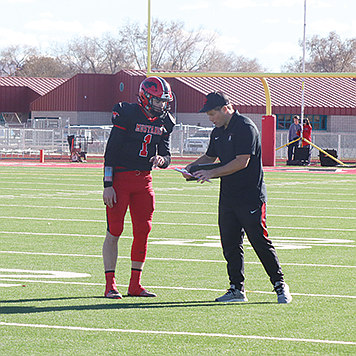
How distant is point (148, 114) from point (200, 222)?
5433 mm

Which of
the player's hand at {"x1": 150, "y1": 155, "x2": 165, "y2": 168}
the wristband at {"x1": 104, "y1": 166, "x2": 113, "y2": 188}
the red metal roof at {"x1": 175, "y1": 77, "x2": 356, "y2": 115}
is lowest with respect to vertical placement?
the wristband at {"x1": 104, "y1": 166, "x2": 113, "y2": 188}

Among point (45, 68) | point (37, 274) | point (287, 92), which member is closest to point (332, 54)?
point (287, 92)

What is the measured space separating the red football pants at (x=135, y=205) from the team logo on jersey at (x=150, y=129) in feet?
1.19

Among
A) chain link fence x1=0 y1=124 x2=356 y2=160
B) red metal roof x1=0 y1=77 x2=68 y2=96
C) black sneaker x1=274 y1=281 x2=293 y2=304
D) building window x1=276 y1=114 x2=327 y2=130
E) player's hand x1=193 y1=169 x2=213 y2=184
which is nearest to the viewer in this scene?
player's hand x1=193 y1=169 x2=213 y2=184

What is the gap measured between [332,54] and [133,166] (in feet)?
212

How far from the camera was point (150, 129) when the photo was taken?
635 centimetres

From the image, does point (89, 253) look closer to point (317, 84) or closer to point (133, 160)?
point (133, 160)

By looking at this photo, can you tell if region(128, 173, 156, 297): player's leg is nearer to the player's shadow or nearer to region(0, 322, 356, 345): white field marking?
the player's shadow

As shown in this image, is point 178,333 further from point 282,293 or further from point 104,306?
point 282,293

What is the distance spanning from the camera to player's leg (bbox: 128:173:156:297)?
636 centimetres

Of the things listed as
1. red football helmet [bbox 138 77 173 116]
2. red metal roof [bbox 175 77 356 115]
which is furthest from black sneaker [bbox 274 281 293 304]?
red metal roof [bbox 175 77 356 115]

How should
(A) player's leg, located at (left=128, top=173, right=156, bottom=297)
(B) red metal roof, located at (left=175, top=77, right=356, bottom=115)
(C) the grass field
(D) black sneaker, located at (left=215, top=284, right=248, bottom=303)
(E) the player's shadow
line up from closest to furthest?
(C) the grass field < (E) the player's shadow < (D) black sneaker, located at (left=215, top=284, right=248, bottom=303) < (A) player's leg, located at (left=128, top=173, right=156, bottom=297) < (B) red metal roof, located at (left=175, top=77, right=356, bottom=115)

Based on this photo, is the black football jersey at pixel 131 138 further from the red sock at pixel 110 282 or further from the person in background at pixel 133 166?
the red sock at pixel 110 282

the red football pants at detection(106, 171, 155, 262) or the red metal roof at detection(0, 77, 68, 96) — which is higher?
the red metal roof at detection(0, 77, 68, 96)
